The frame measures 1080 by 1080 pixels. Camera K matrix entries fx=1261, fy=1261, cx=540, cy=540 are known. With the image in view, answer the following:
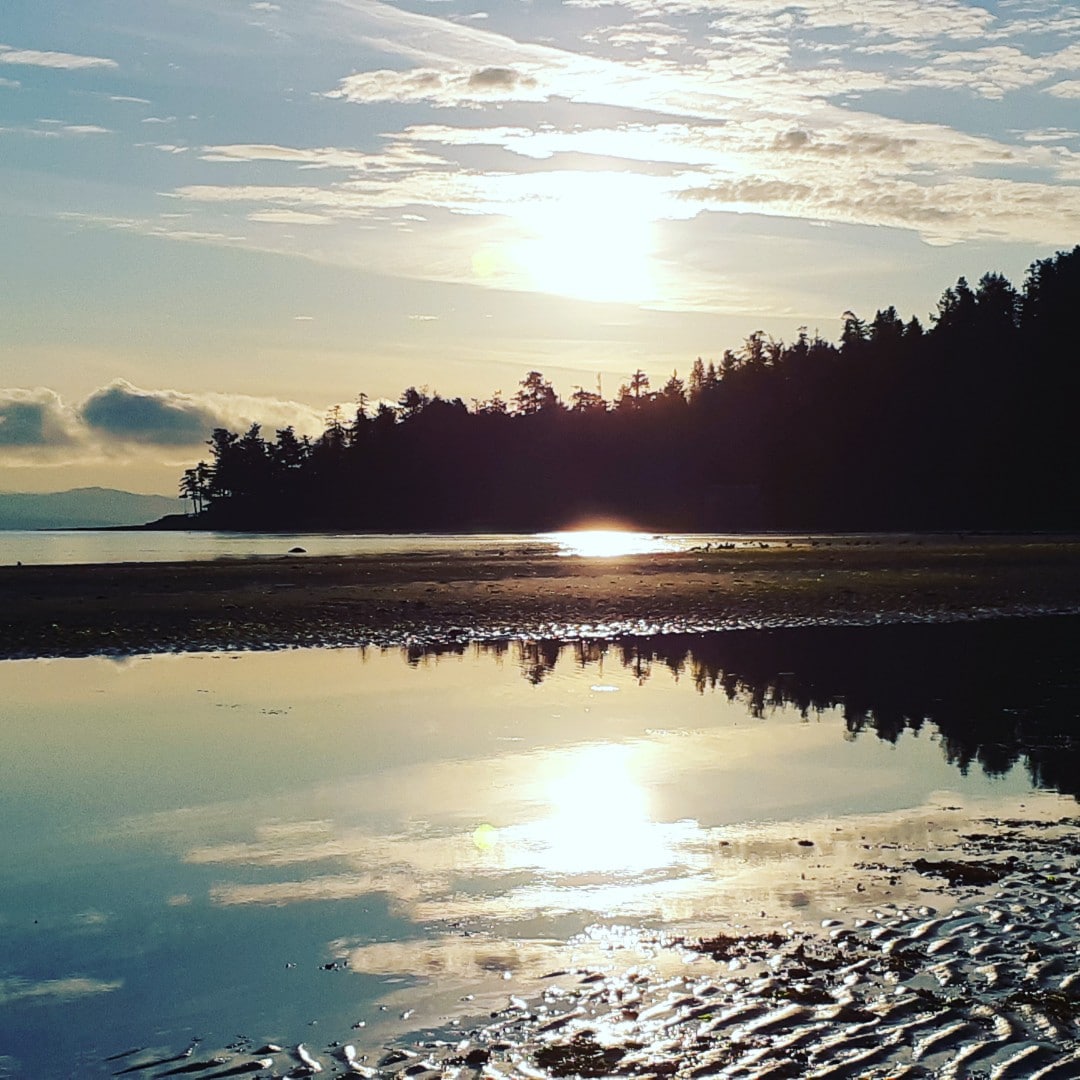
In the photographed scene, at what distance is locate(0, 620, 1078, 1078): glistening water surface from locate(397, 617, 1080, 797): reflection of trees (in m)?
0.13

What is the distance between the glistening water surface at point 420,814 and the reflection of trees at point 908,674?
129 mm

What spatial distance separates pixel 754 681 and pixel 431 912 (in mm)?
15213

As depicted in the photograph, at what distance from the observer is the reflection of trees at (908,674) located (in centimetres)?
1851

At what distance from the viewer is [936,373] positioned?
500 ft

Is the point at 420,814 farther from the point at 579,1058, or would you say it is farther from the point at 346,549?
the point at 346,549

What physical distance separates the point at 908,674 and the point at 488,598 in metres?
20.1

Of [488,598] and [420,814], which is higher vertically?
[488,598]

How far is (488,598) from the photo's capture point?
43.4 meters

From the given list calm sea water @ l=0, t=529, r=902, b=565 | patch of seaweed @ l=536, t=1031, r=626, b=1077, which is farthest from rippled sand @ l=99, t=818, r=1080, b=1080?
calm sea water @ l=0, t=529, r=902, b=565

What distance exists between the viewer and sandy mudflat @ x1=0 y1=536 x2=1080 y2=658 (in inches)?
1388

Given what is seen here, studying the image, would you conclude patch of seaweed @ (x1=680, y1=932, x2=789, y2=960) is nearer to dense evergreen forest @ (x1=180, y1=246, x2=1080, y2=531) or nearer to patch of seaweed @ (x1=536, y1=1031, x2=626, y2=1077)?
patch of seaweed @ (x1=536, y1=1031, x2=626, y2=1077)

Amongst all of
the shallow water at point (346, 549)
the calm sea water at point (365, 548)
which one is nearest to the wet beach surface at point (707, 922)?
the shallow water at point (346, 549)

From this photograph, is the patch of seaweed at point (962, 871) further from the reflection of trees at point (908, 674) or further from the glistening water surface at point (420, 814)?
the reflection of trees at point (908, 674)

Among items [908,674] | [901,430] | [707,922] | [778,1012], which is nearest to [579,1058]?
[778,1012]
